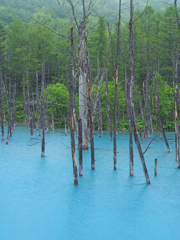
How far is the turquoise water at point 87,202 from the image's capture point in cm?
1052

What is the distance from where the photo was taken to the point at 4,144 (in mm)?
29844

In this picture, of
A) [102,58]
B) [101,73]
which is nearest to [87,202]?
[101,73]

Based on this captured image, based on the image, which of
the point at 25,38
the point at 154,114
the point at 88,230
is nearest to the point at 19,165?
the point at 88,230

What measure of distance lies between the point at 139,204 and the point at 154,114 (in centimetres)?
2943

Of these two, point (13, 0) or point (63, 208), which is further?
point (13, 0)

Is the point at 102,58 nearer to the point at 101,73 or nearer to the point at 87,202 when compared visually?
the point at 101,73

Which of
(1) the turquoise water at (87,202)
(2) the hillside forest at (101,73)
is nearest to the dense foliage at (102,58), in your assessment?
(2) the hillside forest at (101,73)

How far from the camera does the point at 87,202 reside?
44.1 ft

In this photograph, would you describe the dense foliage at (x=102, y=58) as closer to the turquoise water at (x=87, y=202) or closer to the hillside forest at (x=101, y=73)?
the hillside forest at (x=101, y=73)

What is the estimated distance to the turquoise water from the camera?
1052cm

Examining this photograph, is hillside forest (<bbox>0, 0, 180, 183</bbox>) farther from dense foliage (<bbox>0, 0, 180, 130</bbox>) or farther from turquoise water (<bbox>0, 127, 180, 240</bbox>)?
turquoise water (<bbox>0, 127, 180, 240</bbox>)

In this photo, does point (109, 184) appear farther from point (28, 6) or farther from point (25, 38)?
point (28, 6)

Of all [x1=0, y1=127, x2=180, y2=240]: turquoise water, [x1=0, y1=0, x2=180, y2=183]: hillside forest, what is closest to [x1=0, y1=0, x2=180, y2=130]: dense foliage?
[x1=0, y1=0, x2=180, y2=183]: hillside forest

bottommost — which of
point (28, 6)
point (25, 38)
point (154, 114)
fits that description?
point (154, 114)
